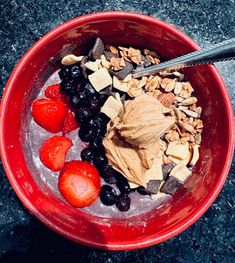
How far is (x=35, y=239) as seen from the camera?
84cm

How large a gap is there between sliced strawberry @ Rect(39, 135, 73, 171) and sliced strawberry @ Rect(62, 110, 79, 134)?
15 mm

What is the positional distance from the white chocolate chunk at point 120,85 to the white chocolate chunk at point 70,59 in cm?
6

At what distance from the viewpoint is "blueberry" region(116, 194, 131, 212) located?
30.8 inches

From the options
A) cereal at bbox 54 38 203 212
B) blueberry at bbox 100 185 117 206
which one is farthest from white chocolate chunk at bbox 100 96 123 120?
blueberry at bbox 100 185 117 206

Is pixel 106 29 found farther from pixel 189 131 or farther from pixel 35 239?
pixel 35 239

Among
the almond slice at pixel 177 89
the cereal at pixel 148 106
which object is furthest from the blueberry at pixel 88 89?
the almond slice at pixel 177 89

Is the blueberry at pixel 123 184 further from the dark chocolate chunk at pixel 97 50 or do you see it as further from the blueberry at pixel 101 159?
the dark chocolate chunk at pixel 97 50

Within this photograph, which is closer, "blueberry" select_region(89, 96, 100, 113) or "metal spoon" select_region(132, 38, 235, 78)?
"metal spoon" select_region(132, 38, 235, 78)

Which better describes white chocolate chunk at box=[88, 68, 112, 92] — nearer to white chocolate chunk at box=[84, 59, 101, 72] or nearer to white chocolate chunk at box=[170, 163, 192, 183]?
white chocolate chunk at box=[84, 59, 101, 72]

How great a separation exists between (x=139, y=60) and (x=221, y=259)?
13.5 inches

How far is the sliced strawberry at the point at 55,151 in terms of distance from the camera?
2.55ft

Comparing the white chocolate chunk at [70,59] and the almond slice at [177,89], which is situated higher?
the white chocolate chunk at [70,59]

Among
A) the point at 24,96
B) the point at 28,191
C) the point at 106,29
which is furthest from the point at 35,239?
the point at 106,29

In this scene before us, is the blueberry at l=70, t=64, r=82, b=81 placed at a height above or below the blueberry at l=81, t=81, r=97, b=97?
above
